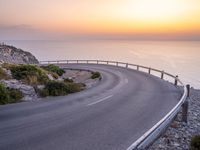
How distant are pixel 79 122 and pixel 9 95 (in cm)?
673

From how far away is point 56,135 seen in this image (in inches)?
342

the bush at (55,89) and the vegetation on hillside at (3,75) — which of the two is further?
the vegetation on hillside at (3,75)

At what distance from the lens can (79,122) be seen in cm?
1033

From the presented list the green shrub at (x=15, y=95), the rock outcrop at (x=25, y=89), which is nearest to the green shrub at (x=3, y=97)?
the green shrub at (x=15, y=95)

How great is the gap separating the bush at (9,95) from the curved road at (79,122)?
1383 millimetres

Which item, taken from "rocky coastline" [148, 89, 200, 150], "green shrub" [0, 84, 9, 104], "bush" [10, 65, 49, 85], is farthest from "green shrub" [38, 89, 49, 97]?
"rocky coastline" [148, 89, 200, 150]

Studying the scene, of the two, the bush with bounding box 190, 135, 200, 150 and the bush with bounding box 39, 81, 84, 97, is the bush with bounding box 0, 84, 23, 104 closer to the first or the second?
the bush with bounding box 39, 81, 84, 97

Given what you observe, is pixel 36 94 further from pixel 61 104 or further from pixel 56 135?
pixel 56 135

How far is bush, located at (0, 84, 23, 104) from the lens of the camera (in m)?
14.2

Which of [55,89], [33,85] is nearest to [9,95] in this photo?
[33,85]

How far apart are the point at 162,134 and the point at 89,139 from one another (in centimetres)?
313

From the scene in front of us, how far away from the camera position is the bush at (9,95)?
46.6 ft

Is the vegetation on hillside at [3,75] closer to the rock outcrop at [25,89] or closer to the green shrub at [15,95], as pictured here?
the rock outcrop at [25,89]


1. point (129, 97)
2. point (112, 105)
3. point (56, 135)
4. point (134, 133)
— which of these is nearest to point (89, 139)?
point (56, 135)
